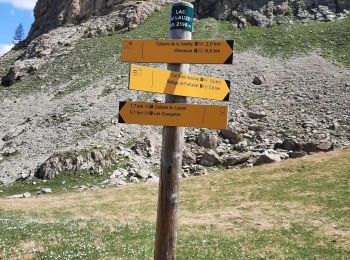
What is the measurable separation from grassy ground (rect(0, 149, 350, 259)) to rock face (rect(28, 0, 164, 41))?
5423cm

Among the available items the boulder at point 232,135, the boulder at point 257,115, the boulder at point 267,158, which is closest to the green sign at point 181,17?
the boulder at point 267,158

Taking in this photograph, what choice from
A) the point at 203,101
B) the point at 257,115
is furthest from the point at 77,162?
the point at 257,115

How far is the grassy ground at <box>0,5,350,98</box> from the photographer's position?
68.2 m

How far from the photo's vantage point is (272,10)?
8144 centimetres

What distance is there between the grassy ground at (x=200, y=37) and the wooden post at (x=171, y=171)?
53.9m

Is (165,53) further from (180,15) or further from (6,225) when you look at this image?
(6,225)

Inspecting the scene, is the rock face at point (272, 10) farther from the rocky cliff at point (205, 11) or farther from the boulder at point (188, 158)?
the boulder at point (188, 158)

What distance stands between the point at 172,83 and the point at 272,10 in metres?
76.7

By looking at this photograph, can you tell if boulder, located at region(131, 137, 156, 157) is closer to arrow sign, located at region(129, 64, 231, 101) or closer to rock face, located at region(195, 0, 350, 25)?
arrow sign, located at region(129, 64, 231, 101)

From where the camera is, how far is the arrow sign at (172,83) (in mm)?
9578

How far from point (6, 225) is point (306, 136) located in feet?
116

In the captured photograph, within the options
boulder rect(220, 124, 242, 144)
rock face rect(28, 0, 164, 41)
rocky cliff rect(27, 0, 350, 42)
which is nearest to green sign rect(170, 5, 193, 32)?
boulder rect(220, 124, 242, 144)

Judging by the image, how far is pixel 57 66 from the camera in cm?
7838

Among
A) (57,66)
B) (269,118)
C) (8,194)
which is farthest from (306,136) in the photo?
(57,66)
